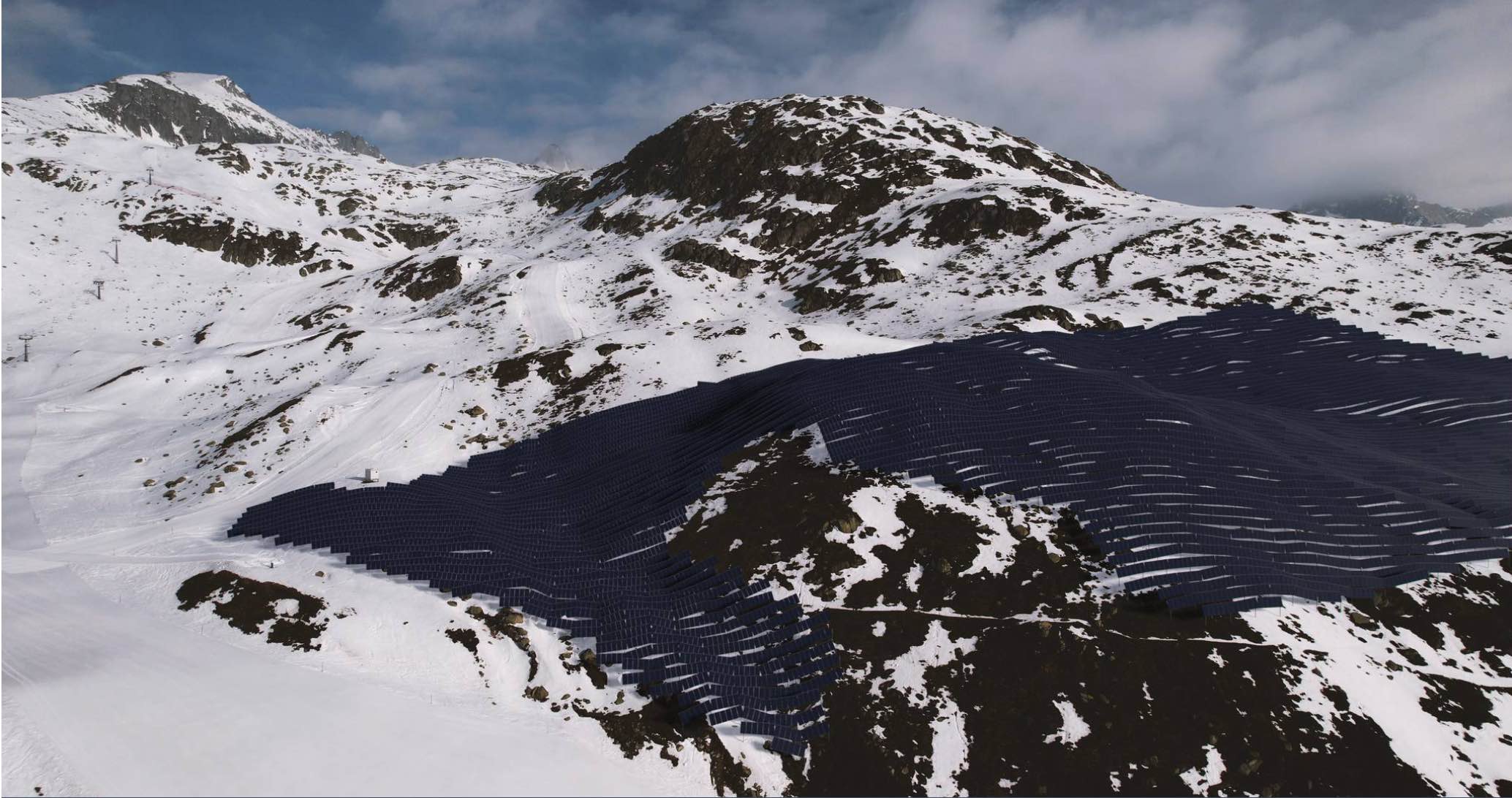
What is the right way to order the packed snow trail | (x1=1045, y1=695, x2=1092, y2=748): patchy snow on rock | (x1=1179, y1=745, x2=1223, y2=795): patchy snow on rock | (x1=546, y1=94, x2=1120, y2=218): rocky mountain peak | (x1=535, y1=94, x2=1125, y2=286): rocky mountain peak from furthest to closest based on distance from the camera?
(x1=546, y1=94, x2=1120, y2=218): rocky mountain peak
(x1=535, y1=94, x2=1125, y2=286): rocky mountain peak
the packed snow trail
(x1=1045, y1=695, x2=1092, y2=748): patchy snow on rock
(x1=1179, y1=745, x2=1223, y2=795): patchy snow on rock

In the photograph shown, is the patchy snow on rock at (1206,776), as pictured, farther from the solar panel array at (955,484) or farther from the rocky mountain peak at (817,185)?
the rocky mountain peak at (817,185)

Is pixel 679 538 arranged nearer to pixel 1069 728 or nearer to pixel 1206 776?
pixel 1069 728

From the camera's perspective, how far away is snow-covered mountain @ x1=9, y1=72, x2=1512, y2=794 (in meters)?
11.5

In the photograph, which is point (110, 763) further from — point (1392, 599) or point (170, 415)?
point (170, 415)

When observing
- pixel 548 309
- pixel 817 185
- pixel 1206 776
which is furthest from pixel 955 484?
pixel 817 185

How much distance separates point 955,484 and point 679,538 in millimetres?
8949

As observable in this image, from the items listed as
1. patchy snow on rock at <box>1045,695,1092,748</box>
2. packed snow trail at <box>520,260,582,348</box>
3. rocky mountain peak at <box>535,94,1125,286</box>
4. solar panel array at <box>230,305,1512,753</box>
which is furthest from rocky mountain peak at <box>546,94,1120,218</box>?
patchy snow on rock at <box>1045,695,1092,748</box>

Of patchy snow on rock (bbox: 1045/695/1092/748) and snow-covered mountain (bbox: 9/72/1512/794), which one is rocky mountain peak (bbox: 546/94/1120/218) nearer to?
snow-covered mountain (bbox: 9/72/1512/794)

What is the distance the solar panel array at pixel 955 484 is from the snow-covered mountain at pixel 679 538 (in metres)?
0.92

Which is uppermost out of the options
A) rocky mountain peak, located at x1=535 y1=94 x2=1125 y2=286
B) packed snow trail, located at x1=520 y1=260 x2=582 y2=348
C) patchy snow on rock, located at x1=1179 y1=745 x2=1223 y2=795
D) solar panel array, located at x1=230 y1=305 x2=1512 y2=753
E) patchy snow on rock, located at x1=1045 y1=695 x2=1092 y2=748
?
rocky mountain peak, located at x1=535 y1=94 x2=1125 y2=286

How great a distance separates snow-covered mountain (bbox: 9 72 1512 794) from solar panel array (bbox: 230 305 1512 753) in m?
0.92

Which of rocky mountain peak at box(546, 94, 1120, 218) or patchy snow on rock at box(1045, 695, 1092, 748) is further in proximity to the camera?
rocky mountain peak at box(546, 94, 1120, 218)

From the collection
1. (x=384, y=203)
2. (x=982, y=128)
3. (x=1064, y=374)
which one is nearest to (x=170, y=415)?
(x=1064, y=374)

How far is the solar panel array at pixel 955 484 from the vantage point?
14.8 metres
